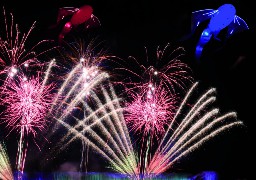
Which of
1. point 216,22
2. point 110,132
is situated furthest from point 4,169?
point 216,22

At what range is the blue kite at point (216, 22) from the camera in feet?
40.7

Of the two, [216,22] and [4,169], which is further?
[4,169]

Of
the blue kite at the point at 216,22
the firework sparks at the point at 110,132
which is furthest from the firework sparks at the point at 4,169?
the blue kite at the point at 216,22

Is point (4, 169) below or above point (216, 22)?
below

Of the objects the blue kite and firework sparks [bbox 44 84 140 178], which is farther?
firework sparks [bbox 44 84 140 178]

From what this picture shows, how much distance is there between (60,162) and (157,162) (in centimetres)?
613

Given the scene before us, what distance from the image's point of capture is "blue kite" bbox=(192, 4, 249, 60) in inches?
488

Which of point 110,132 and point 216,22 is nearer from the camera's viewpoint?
point 216,22

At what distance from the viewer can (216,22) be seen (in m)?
12.9

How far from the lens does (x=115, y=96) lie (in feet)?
67.6

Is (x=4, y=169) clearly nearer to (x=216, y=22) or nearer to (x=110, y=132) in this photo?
(x=110, y=132)

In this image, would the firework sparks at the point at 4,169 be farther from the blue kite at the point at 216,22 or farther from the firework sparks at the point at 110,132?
the blue kite at the point at 216,22

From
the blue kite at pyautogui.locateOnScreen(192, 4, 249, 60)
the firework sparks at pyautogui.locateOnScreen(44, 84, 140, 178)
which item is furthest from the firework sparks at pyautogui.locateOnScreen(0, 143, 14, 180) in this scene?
the blue kite at pyautogui.locateOnScreen(192, 4, 249, 60)

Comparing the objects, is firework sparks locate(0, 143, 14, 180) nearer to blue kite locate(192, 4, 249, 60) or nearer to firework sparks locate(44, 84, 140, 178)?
firework sparks locate(44, 84, 140, 178)
